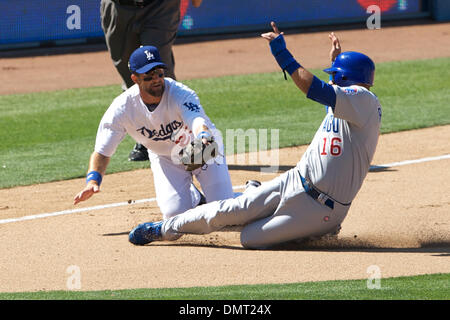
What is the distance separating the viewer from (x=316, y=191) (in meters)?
6.34

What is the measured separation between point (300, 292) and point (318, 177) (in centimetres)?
130

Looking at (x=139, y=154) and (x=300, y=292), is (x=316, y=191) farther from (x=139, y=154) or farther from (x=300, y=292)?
(x=139, y=154)

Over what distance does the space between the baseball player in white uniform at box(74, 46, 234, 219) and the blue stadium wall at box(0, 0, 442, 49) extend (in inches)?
474

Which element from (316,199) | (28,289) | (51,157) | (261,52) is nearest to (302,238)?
(316,199)

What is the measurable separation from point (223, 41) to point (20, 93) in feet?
19.8

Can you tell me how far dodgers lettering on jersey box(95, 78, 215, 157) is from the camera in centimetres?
686

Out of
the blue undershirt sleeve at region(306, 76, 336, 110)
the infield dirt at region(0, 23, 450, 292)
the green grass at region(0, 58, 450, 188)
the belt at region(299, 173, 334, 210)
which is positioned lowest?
the green grass at region(0, 58, 450, 188)

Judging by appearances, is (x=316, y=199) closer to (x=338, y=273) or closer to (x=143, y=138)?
(x=338, y=273)

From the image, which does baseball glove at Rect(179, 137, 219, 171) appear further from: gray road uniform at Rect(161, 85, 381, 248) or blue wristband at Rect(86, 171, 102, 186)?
blue wristband at Rect(86, 171, 102, 186)

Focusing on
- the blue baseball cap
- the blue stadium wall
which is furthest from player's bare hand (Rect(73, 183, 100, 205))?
the blue stadium wall

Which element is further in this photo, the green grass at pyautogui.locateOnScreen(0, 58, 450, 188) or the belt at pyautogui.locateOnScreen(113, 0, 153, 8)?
the green grass at pyautogui.locateOnScreen(0, 58, 450, 188)

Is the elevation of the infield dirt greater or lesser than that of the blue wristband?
lesser

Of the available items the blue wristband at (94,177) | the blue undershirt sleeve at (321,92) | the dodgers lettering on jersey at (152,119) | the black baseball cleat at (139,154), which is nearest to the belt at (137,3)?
the black baseball cleat at (139,154)

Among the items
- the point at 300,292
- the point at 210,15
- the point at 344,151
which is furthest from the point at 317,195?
the point at 210,15
